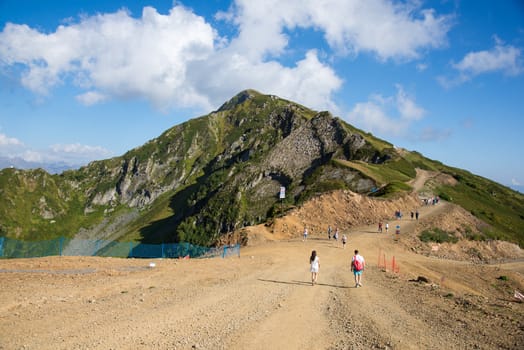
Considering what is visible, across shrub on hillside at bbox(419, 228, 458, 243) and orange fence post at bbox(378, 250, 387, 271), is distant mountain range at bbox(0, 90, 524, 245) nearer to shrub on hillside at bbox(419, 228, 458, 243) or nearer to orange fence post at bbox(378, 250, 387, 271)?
shrub on hillside at bbox(419, 228, 458, 243)

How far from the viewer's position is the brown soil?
12438 millimetres

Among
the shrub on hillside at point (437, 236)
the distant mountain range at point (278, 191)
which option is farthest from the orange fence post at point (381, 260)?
the distant mountain range at point (278, 191)

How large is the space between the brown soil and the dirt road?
0.18 ft

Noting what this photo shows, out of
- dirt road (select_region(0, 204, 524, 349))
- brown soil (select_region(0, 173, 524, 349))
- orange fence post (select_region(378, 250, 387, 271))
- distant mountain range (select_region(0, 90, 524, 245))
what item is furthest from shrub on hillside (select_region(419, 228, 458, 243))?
dirt road (select_region(0, 204, 524, 349))

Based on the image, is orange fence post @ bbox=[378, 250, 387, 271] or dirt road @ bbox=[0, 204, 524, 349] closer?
dirt road @ bbox=[0, 204, 524, 349]

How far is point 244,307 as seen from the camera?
1622cm

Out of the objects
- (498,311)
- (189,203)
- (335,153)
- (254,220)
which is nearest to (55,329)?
(498,311)

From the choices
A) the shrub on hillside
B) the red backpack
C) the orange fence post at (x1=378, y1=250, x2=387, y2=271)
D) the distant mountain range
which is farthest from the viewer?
the distant mountain range

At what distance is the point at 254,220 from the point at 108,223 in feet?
373

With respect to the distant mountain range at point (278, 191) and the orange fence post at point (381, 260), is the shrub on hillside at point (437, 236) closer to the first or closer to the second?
the distant mountain range at point (278, 191)

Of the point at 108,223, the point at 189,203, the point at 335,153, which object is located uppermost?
the point at 335,153

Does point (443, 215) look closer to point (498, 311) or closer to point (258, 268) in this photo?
point (258, 268)

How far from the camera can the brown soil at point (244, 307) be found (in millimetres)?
12438

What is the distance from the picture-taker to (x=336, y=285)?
2159 centimetres
